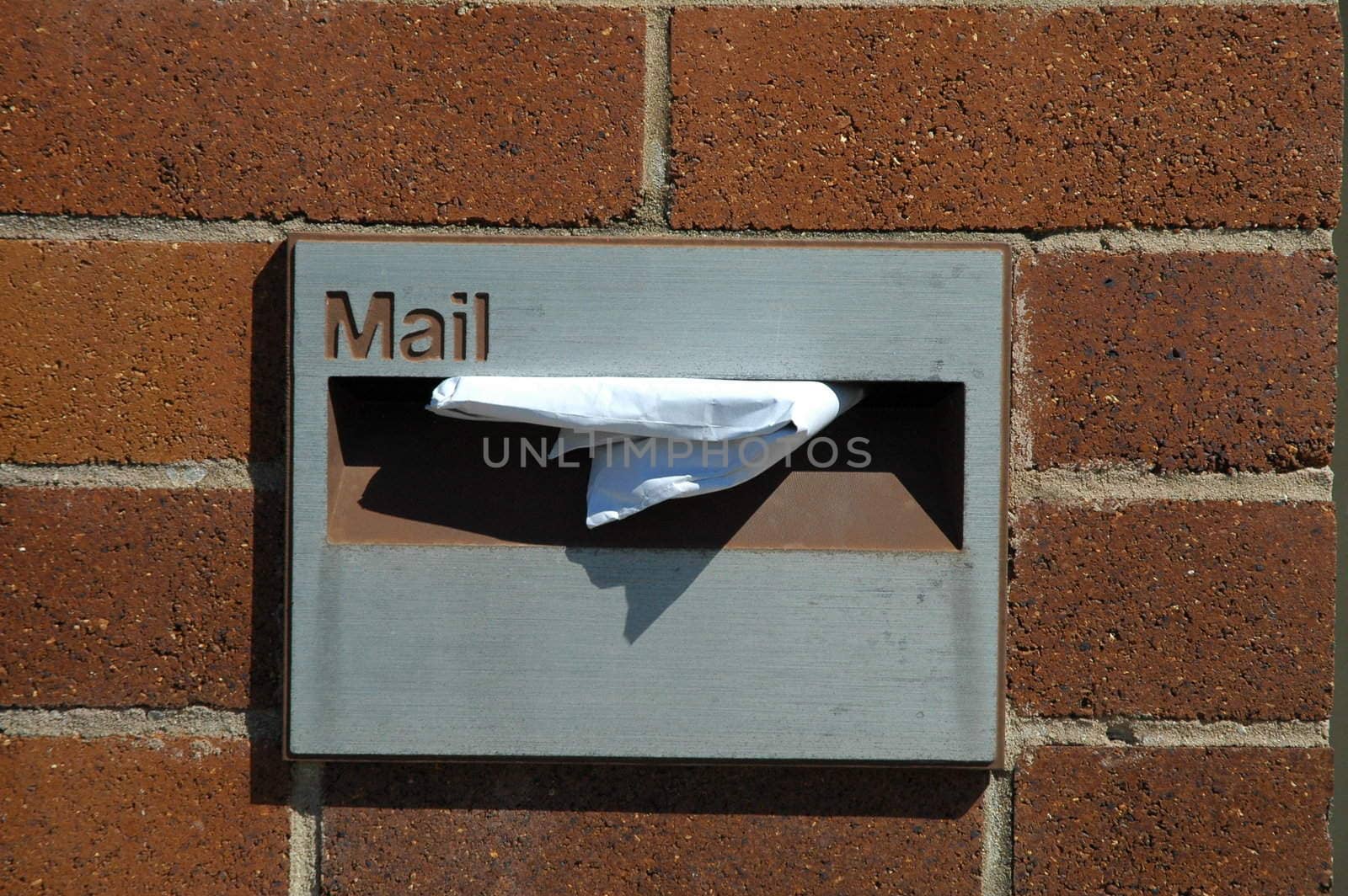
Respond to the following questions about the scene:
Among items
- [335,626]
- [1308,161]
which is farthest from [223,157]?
[1308,161]

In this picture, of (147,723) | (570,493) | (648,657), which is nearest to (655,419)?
(570,493)

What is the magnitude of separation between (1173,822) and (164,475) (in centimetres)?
108

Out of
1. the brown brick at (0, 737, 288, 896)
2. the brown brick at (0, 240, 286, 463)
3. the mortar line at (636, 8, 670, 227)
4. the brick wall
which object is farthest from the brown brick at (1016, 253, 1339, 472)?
the brown brick at (0, 737, 288, 896)

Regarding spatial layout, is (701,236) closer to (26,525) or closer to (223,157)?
(223,157)

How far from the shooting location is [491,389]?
81 centimetres

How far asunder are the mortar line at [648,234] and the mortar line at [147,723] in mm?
480

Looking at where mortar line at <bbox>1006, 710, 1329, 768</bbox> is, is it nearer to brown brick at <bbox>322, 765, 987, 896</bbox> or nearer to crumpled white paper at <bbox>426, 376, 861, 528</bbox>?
brown brick at <bbox>322, 765, 987, 896</bbox>

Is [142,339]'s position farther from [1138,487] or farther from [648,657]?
[1138,487]

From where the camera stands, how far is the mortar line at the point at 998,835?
2.97 feet

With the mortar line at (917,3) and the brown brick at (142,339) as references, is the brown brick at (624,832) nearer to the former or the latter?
the brown brick at (142,339)

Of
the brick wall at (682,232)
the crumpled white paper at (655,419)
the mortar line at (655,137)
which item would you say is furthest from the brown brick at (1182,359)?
the mortar line at (655,137)

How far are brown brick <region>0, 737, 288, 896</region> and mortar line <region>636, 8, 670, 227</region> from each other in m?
0.69

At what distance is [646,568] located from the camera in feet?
2.78

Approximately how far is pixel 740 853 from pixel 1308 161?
905mm
